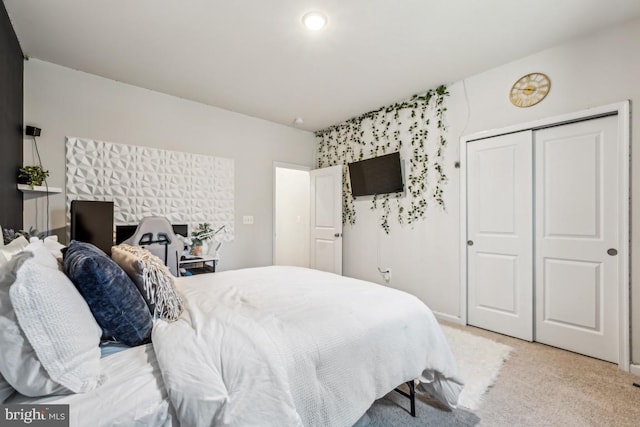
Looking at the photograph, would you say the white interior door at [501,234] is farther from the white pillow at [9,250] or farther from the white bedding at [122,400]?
the white pillow at [9,250]

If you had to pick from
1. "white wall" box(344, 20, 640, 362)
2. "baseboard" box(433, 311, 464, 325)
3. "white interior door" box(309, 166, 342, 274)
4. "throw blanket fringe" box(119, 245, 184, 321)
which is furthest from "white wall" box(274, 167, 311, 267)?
"throw blanket fringe" box(119, 245, 184, 321)

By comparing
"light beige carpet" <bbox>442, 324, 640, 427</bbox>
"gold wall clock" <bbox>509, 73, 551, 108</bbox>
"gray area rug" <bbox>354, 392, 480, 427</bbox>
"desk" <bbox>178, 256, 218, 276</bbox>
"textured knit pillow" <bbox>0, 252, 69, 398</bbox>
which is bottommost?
"light beige carpet" <bbox>442, 324, 640, 427</bbox>

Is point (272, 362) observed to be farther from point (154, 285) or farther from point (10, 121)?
point (10, 121)

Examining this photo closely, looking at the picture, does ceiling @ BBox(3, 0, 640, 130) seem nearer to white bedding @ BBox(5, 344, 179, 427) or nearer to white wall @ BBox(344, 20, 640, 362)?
white wall @ BBox(344, 20, 640, 362)

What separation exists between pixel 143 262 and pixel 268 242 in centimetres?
313

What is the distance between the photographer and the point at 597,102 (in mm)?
2422

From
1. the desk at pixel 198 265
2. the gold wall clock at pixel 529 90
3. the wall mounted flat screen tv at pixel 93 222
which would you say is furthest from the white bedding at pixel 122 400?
the gold wall clock at pixel 529 90

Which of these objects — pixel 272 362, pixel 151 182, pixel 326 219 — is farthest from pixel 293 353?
pixel 326 219

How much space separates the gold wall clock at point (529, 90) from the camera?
2.70 metres

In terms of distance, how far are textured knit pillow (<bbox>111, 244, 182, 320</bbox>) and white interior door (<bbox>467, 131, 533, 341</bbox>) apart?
2.98m

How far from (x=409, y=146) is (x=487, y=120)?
36.1 inches

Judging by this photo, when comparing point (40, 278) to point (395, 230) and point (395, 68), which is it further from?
point (395, 230)

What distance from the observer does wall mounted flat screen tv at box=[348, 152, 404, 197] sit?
378 centimetres

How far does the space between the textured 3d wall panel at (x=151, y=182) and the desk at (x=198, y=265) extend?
0.47 meters
